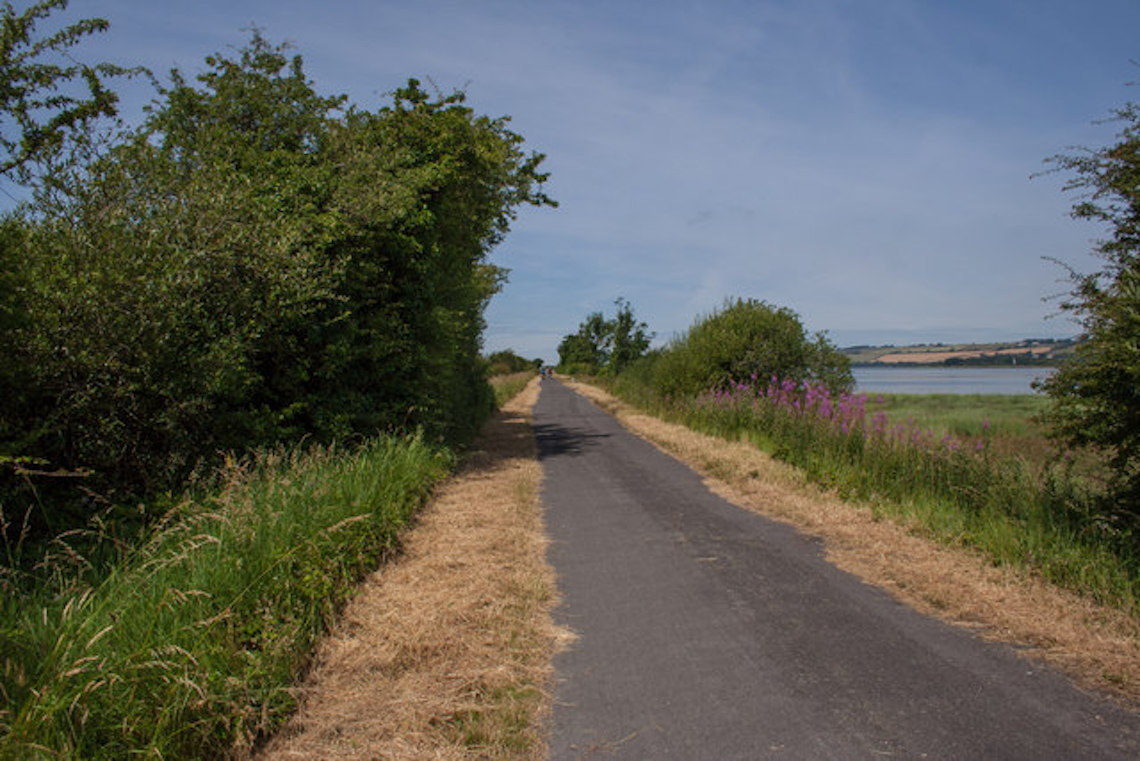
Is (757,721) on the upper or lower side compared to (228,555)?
lower

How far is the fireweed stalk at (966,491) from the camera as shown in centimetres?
532

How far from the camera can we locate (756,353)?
20.0 meters

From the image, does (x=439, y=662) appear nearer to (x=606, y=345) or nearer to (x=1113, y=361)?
(x=1113, y=361)

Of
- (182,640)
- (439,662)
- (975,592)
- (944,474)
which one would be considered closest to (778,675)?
(439,662)

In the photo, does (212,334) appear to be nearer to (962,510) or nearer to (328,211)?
(328,211)

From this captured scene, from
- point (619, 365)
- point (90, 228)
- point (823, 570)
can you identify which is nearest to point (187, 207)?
point (90, 228)

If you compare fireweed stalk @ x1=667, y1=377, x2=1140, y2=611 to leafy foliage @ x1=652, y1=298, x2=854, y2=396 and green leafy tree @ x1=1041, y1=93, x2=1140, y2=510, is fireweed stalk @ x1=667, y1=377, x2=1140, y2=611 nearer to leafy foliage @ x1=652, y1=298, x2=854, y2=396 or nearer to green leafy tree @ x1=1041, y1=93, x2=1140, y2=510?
green leafy tree @ x1=1041, y1=93, x2=1140, y2=510

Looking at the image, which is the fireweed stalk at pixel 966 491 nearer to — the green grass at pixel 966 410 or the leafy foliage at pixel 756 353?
Result: the leafy foliage at pixel 756 353

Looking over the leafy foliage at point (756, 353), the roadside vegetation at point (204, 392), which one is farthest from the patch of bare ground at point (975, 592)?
the leafy foliage at point (756, 353)

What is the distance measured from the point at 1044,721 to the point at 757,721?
1.43 m

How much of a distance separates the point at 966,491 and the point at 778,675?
478 cm

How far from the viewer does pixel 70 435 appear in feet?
19.7

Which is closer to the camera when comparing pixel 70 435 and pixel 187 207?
pixel 70 435

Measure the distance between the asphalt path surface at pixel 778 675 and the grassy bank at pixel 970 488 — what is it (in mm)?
1429
